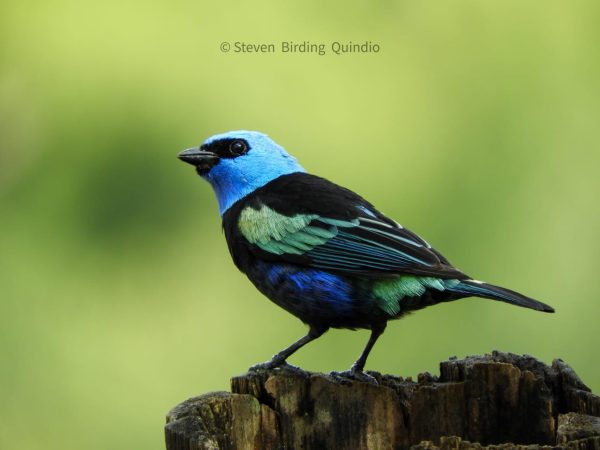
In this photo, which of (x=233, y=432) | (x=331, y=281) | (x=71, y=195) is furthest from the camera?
(x=71, y=195)

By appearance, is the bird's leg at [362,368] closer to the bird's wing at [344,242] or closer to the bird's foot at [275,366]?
the bird's foot at [275,366]

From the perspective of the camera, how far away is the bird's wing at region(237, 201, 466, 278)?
18.7 ft

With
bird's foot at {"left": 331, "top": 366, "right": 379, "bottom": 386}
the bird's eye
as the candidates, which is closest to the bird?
bird's foot at {"left": 331, "top": 366, "right": 379, "bottom": 386}

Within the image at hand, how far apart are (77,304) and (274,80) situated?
215 cm

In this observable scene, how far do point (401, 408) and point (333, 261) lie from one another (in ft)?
3.82

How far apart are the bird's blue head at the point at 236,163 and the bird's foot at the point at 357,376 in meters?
1.59

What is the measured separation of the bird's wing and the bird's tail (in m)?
0.07

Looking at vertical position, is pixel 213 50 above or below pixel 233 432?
above

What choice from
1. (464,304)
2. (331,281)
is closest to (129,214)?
(464,304)

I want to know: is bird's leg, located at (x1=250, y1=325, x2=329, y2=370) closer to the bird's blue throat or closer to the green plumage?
the green plumage

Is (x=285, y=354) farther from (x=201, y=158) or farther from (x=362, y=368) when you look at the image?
(x=201, y=158)

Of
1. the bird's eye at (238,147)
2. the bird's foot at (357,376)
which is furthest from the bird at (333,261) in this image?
the bird's eye at (238,147)

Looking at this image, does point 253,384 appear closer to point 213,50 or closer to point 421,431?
point 421,431

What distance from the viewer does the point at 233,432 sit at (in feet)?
15.5
